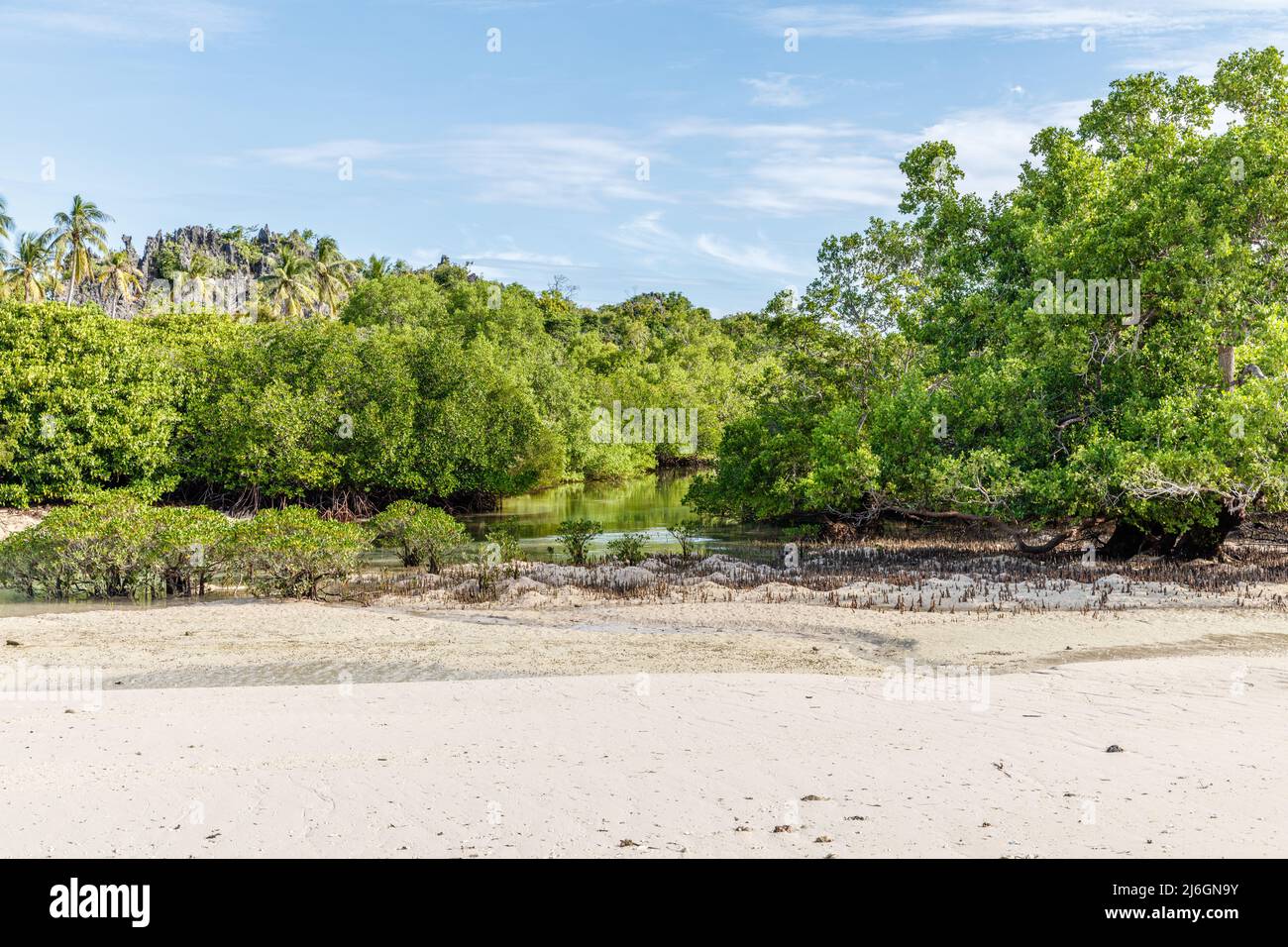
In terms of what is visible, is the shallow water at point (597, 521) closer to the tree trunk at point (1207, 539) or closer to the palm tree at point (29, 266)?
the tree trunk at point (1207, 539)

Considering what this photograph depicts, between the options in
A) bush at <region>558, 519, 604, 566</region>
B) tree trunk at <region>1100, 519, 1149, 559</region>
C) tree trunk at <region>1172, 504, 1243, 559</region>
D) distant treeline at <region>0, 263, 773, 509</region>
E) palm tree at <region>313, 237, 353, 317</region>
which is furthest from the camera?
palm tree at <region>313, 237, 353, 317</region>

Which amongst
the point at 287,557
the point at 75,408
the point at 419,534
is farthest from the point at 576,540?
the point at 75,408

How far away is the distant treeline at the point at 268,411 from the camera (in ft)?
107

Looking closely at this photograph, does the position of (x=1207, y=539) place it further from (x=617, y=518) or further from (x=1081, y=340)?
(x=617, y=518)

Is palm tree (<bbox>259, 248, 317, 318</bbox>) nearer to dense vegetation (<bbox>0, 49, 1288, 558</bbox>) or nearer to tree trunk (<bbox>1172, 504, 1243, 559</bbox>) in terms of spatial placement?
dense vegetation (<bbox>0, 49, 1288, 558</bbox>)

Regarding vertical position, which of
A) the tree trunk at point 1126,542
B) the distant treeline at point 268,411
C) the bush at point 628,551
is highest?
the distant treeline at point 268,411

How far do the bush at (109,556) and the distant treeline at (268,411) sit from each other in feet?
44.6

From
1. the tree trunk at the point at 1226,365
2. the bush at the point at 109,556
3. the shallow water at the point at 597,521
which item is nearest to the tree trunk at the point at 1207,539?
the tree trunk at the point at 1226,365

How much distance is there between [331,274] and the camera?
8262cm

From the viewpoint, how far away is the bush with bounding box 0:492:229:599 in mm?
19516

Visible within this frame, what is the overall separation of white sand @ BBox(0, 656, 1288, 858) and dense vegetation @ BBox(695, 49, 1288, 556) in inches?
372

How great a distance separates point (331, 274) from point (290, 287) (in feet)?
27.6

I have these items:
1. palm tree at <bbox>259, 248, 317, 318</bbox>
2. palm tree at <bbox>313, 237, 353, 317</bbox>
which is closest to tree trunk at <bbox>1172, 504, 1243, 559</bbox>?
palm tree at <bbox>259, 248, 317, 318</bbox>
